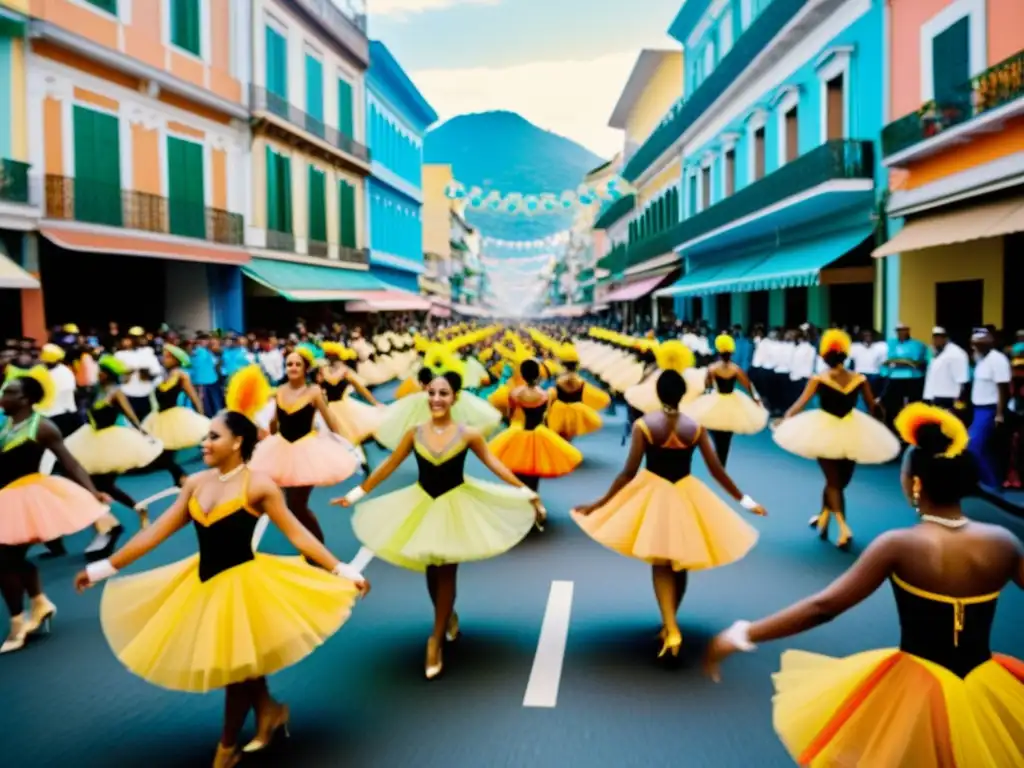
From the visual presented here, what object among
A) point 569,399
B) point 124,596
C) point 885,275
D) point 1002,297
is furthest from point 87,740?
point 885,275

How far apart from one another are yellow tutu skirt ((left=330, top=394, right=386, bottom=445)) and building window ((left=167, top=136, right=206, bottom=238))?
575 inches

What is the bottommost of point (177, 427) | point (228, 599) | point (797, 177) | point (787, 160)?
point (228, 599)

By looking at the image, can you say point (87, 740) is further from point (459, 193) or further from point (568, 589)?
point (459, 193)

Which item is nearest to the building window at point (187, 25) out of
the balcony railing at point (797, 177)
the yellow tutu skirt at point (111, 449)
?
the balcony railing at point (797, 177)

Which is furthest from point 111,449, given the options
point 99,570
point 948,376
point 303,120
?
point 303,120

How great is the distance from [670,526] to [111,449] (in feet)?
20.6

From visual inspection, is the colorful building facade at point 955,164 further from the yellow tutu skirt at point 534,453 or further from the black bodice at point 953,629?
the black bodice at point 953,629

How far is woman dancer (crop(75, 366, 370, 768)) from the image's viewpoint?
427cm

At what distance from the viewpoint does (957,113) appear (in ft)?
53.2

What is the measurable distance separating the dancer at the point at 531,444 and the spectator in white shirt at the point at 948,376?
18.6 feet

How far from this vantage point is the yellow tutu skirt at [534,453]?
31.8 feet

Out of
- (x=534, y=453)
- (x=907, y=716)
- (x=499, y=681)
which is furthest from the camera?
(x=534, y=453)

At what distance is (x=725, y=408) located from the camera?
39.1 ft

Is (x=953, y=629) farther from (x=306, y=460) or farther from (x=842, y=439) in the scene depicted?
(x=306, y=460)
